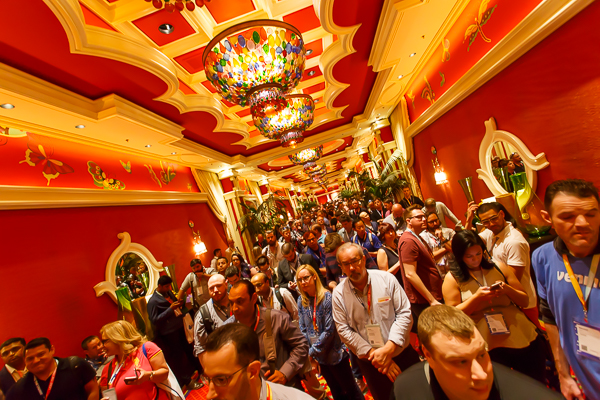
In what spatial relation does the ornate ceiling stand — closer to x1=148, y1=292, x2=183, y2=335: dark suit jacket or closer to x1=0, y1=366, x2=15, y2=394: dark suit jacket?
x1=148, y1=292, x2=183, y2=335: dark suit jacket

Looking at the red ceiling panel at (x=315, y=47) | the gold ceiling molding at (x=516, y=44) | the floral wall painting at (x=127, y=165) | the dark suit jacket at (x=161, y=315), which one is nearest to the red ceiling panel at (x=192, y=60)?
the red ceiling panel at (x=315, y=47)

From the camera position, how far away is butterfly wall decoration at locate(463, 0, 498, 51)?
3.35 meters

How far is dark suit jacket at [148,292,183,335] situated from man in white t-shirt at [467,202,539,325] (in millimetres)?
4065

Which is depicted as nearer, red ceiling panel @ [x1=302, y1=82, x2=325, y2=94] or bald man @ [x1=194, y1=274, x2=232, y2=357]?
bald man @ [x1=194, y1=274, x2=232, y2=357]

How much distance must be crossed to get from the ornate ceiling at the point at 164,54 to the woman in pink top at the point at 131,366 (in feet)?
9.10

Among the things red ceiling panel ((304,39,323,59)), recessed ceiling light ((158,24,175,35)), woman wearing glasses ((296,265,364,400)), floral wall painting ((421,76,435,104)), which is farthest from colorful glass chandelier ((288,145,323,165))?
woman wearing glasses ((296,265,364,400))

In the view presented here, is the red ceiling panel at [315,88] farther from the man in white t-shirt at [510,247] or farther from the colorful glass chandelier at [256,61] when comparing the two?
the man in white t-shirt at [510,247]

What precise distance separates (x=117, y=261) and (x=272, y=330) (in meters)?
4.00

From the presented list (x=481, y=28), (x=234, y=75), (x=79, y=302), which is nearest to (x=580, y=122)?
(x=481, y=28)

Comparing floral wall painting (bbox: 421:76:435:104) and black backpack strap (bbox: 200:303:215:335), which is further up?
floral wall painting (bbox: 421:76:435:104)

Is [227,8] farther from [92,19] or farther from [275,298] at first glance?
[275,298]

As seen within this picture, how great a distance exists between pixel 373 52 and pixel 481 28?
1.51 meters

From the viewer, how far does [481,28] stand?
3533 mm

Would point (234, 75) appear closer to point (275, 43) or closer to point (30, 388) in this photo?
point (275, 43)
